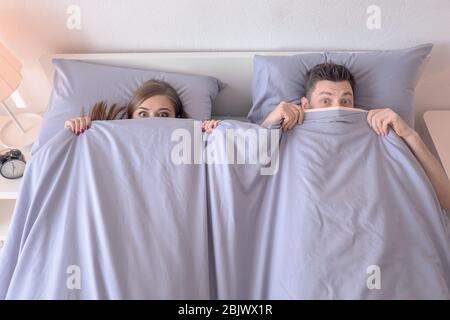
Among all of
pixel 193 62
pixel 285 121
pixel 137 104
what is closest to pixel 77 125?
pixel 137 104

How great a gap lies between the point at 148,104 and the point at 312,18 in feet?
2.14

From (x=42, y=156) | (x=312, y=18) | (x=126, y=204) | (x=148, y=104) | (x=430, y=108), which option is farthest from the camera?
(x=430, y=108)

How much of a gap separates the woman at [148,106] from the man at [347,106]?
9.0 inches

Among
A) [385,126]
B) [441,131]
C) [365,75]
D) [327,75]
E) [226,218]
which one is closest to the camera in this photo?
[226,218]

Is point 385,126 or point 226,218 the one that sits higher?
point 385,126

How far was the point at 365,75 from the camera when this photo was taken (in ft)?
4.37

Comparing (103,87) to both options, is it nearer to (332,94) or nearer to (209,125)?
(209,125)

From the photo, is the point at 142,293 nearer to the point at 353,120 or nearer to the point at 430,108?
the point at 353,120

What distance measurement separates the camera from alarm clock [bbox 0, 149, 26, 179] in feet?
4.47

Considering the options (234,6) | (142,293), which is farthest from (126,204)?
(234,6)

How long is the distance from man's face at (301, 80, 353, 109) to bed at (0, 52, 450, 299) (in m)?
0.07

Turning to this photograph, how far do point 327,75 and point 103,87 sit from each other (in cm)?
77

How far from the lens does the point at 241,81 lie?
1.49m
